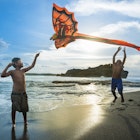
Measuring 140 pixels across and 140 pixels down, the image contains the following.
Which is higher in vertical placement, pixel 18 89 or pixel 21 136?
pixel 18 89

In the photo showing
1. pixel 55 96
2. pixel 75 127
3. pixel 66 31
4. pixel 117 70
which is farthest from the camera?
pixel 55 96

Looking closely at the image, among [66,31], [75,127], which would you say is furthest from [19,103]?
[66,31]

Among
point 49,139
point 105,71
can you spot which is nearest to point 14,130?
point 49,139

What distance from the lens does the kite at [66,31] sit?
29.6ft

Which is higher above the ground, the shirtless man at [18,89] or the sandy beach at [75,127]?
the shirtless man at [18,89]

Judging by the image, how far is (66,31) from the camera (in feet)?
31.8

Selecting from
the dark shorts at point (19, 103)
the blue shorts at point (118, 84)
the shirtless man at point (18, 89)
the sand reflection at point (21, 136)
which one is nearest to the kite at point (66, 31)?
the shirtless man at point (18, 89)

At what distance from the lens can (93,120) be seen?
25.0ft

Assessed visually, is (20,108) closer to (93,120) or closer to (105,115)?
(93,120)

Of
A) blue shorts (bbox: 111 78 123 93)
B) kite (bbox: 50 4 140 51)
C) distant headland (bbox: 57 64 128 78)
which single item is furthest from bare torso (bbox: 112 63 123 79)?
distant headland (bbox: 57 64 128 78)

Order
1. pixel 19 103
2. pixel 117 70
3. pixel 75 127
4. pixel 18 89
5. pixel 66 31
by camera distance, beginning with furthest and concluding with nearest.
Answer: pixel 117 70 → pixel 66 31 → pixel 18 89 → pixel 19 103 → pixel 75 127

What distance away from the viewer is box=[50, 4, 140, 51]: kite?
902 cm

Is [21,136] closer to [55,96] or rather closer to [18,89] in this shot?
[18,89]

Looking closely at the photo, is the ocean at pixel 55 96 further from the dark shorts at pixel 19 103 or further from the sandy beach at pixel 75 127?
the dark shorts at pixel 19 103
